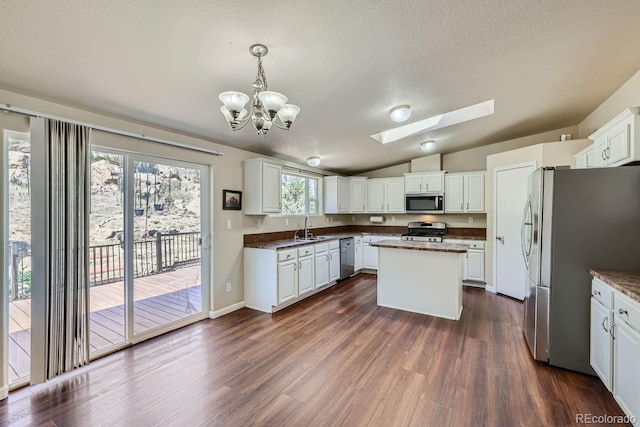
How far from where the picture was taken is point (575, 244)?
2240 millimetres

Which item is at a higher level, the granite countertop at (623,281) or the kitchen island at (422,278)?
the granite countertop at (623,281)

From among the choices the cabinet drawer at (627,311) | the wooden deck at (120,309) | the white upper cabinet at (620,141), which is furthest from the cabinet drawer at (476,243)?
the wooden deck at (120,309)

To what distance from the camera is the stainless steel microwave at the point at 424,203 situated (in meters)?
5.41

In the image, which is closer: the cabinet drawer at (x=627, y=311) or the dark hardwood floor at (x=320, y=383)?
the cabinet drawer at (x=627, y=311)

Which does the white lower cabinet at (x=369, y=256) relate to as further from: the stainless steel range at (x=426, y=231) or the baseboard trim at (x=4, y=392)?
the baseboard trim at (x=4, y=392)

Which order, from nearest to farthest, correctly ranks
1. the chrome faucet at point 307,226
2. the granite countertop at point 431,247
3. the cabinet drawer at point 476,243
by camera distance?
1. the granite countertop at point 431,247
2. the cabinet drawer at point 476,243
3. the chrome faucet at point 307,226

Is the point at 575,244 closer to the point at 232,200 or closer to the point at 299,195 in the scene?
the point at 232,200

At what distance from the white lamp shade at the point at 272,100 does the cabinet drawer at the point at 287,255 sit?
2.45 metres

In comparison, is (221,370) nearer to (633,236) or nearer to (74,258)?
(74,258)

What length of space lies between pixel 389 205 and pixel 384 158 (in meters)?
1.10

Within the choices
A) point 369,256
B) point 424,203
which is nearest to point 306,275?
point 369,256

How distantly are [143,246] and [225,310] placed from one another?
54.3 inches

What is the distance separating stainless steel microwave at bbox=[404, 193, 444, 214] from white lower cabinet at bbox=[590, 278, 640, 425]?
11.0 feet

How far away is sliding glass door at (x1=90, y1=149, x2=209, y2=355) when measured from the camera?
263 centimetres
